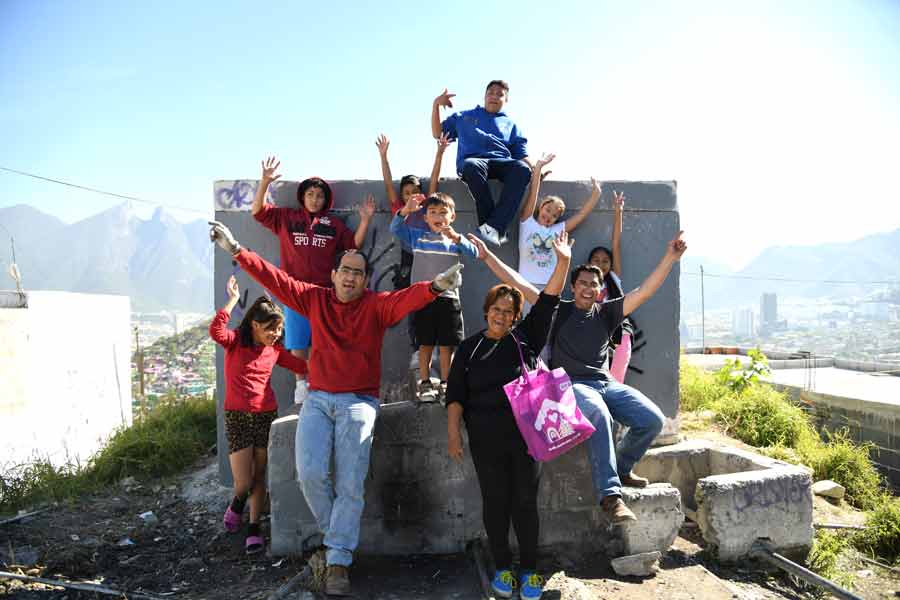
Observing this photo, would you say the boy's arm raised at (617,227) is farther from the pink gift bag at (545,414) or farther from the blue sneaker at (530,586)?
the blue sneaker at (530,586)

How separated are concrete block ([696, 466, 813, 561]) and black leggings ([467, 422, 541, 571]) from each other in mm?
1546

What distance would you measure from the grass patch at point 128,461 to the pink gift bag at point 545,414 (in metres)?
4.54

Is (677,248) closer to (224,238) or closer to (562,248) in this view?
(562,248)

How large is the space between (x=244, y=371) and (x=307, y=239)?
1240 millimetres

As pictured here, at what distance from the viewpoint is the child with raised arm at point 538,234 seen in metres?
5.00

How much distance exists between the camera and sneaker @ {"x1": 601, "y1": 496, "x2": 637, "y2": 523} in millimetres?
3328

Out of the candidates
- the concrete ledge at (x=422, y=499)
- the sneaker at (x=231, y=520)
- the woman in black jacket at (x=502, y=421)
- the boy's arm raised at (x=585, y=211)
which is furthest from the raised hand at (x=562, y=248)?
the sneaker at (x=231, y=520)

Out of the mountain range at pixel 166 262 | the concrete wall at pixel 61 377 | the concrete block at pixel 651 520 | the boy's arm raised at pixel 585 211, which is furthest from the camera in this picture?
the mountain range at pixel 166 262

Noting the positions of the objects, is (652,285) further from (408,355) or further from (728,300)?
(728,300)

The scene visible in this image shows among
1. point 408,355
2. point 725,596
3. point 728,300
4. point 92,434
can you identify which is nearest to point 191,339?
point 92,434

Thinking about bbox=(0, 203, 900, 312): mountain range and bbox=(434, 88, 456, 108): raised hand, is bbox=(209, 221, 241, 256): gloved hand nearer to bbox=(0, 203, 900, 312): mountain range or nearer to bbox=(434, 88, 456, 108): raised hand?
bbox=(434, 88, 456, 108): raised hand

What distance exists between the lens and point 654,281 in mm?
3932

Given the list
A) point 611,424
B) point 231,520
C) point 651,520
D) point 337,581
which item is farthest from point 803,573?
point 231,520

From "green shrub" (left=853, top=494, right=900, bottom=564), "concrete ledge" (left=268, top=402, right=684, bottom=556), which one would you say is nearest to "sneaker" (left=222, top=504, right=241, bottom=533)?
"concrete ledge" (left=268, top=402, right=684, bottom=556)
